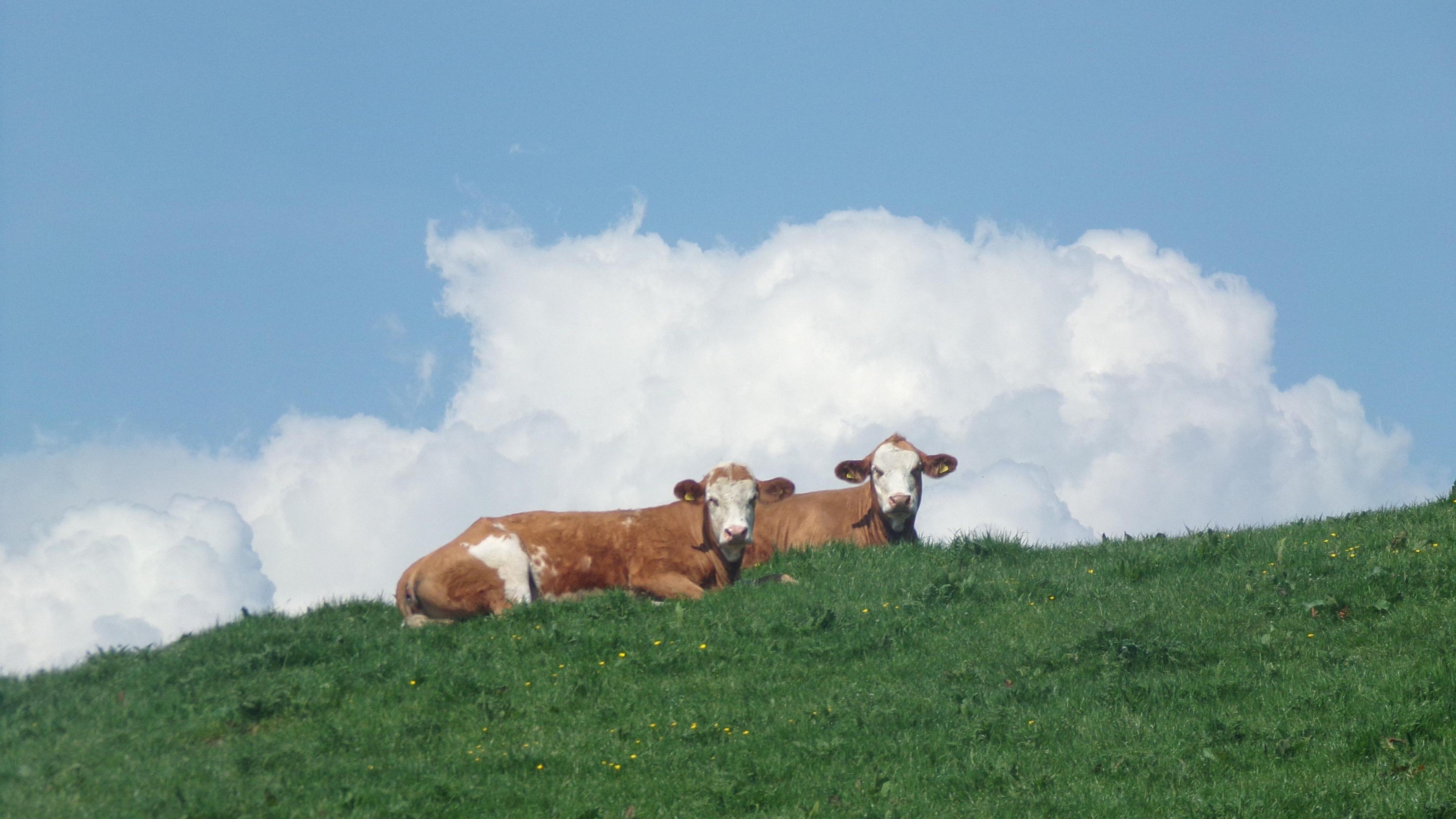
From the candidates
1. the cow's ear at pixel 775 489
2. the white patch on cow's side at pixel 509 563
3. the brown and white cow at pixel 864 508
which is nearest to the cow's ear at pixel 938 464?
the brown and white cow at pixel 864 508

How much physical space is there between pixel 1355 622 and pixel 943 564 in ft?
17.1

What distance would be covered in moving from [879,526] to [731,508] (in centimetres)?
493

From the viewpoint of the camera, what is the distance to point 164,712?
12070mm

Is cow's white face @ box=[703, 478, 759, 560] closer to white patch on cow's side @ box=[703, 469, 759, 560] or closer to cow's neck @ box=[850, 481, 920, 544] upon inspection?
white patch on cow's side @ box=[703, 469, 759, 560]

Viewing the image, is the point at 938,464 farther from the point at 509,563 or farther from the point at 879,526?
the point at 509,563

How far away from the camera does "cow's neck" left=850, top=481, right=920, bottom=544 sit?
2116 cm

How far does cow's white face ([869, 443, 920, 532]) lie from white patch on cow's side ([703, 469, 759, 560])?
410cm

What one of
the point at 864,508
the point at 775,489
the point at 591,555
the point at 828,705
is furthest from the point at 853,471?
the point at 828,705

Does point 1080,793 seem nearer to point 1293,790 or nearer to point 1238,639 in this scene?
point 1293,790

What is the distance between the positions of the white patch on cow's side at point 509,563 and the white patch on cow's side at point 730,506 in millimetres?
2580

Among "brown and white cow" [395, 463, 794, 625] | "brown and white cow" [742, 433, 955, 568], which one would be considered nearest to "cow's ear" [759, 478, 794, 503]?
"brown and white cow" [395, 463, 794, 625]

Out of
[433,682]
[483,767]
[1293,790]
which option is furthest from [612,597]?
[1293,790]

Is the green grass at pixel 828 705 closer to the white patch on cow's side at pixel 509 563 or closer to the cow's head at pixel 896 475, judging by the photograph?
the white patch on cow's side at pixel 509 563

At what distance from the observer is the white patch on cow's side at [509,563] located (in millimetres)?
15617
